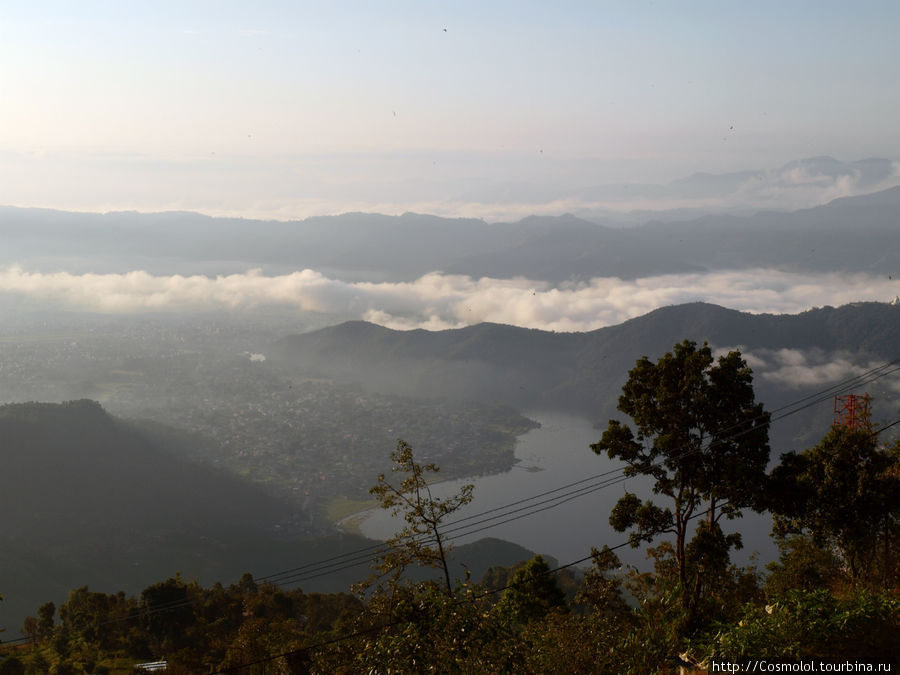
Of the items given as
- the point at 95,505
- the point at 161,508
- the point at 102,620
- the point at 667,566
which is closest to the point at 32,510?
the point at 95,505

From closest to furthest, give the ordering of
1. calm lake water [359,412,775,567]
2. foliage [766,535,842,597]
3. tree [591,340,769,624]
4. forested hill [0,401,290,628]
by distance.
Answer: tree [591,340,769,624] < foliage [766,535,842,597] < forested hill [0,401,290,628] < calm lake water [359,412,775,567]

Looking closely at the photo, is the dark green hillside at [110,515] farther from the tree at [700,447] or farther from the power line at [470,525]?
the tree at [700,447]

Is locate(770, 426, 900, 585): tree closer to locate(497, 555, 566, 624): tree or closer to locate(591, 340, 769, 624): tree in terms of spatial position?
locate(591, 340, 769, 624): tree

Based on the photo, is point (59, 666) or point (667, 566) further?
point (59, 666)

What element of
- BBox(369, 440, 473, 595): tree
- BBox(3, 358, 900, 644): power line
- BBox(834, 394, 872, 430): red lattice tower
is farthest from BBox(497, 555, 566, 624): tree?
BBox(834, 394, 872, 430): red lattice tower

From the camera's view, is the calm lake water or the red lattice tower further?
the calm lake water

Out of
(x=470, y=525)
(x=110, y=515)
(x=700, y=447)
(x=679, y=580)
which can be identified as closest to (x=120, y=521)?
(x=110, y=515)

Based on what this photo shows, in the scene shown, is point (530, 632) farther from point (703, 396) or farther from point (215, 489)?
point (215, 489)
